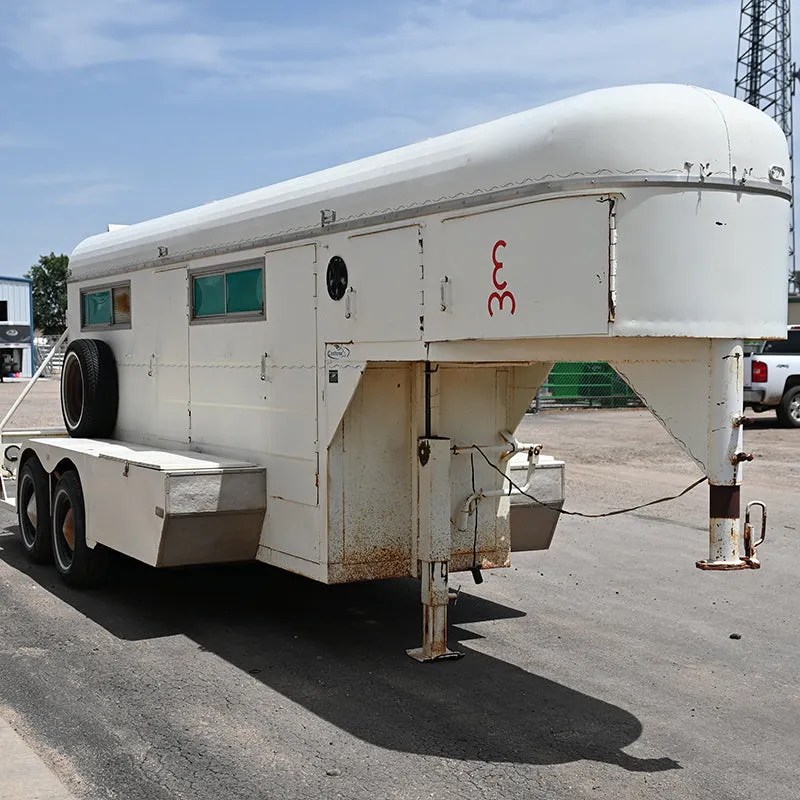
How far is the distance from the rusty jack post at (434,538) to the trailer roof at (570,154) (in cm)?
139

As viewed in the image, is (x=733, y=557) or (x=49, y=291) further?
(x=49, y=291)

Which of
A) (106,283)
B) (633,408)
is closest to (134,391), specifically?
(106,283)

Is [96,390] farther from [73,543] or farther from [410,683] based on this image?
[410,683]

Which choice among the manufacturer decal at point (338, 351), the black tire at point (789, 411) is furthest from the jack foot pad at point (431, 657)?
the black tire at point (789, 411)

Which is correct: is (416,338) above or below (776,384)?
above

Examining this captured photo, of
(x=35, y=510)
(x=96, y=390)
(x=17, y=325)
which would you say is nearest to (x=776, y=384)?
(x=96, y=390)

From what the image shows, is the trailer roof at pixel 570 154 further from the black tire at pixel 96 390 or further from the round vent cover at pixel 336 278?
the black tire at pixel 96 390

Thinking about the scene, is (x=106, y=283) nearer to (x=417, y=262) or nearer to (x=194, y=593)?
(x=194, y=593)

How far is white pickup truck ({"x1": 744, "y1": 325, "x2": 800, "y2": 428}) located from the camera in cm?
1958

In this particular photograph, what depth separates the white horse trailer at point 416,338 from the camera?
16.0ft

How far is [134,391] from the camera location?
874 cm

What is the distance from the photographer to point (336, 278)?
6.30 m

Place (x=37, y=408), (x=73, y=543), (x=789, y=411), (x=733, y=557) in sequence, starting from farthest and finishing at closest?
(x=37, y=408) → (x=789, y=411) → (x=73, y=543) → (x=733, y=557)

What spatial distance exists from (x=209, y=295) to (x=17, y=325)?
4245 centimetres
